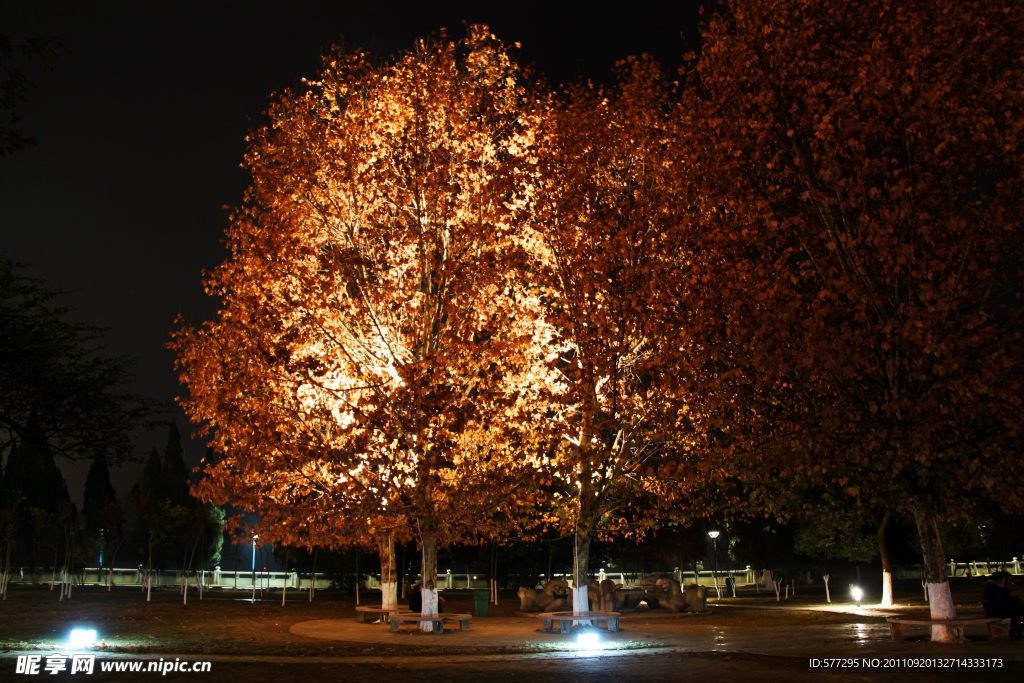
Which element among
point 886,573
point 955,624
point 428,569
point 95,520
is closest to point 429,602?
point 428,569

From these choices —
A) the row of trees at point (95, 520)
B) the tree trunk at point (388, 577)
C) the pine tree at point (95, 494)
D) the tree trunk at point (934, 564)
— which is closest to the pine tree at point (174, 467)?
the row of trees at point (95, 520)

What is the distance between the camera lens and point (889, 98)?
14750mm

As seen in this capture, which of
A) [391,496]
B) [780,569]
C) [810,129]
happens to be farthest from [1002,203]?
[780,569]

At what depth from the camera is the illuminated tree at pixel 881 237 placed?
13.3 metres

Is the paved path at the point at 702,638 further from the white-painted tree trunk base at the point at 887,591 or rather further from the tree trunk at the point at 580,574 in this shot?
the white-painted tree trunk base at the point at 887,591

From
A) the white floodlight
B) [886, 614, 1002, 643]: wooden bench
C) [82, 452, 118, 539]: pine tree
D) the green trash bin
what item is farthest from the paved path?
[82, 452, 118, 539]: pine tree

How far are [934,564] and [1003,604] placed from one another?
8.07 feet

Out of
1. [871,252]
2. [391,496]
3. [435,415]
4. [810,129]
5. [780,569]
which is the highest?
[810,129]

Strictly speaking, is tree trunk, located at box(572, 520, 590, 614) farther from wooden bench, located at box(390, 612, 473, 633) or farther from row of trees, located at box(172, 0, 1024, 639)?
wooden bench, located at box(390, 612, 473, 633)

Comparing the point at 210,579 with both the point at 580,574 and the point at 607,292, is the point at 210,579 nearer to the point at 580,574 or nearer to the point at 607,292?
the point at 580,574

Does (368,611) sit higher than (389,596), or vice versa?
(389,596)

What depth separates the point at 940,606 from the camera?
49.9 feet

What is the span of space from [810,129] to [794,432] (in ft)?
20.0

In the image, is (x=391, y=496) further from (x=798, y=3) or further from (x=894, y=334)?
(x=798, y=3)
